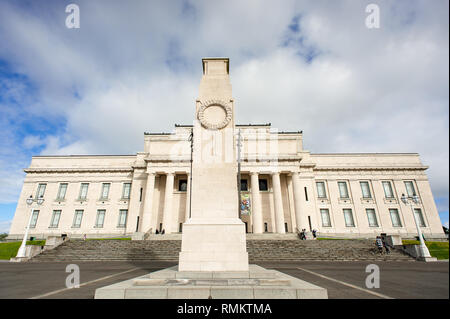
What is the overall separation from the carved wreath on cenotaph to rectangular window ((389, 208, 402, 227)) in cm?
4420

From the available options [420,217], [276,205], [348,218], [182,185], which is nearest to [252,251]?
[276,205]

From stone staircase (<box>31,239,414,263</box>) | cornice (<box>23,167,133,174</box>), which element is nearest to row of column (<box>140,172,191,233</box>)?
cornice (<box>23,167,133,174</box>)

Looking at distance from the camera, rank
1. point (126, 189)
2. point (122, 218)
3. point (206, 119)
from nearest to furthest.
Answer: point (206, 119), point (122, 218), point (126, 189)

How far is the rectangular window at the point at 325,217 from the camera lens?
132 feet

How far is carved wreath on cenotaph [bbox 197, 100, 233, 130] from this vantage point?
1015 centimetres

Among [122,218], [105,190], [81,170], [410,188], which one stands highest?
[81,170]

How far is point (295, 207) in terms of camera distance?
119ft

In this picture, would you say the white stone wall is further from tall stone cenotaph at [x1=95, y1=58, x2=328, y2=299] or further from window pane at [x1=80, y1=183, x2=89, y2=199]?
tall stone cenotaph at [x1=95, y1=58, x2=328, y2=299]

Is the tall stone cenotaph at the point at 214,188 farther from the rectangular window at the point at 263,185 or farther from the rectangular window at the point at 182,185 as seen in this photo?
the rectangular window at the point at 263,185

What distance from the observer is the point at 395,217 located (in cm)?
4012

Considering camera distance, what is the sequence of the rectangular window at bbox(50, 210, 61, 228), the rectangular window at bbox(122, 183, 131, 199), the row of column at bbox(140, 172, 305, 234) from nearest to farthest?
the row of column at bbox(140, 172, 305, 234) → the rectangular window at bbox(50, 210, 61, 228) → the rectangular window at bbox(122, 183, 131, 199)

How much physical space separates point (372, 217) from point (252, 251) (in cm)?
3020

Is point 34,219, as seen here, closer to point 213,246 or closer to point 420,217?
point 213,246

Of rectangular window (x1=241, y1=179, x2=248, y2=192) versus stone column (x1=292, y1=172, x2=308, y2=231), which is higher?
rectangular window (x1=241, y1=179, x2=248, y2=192)
